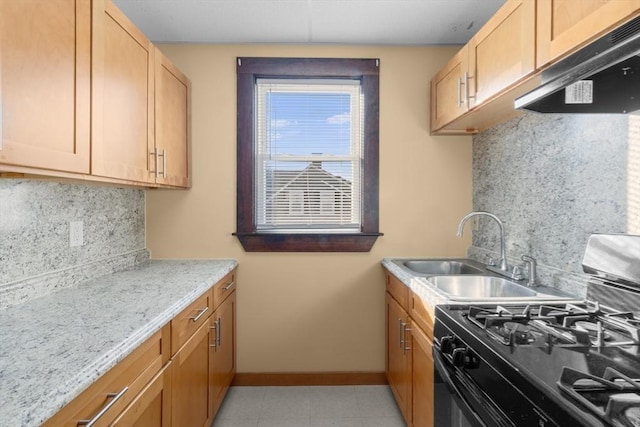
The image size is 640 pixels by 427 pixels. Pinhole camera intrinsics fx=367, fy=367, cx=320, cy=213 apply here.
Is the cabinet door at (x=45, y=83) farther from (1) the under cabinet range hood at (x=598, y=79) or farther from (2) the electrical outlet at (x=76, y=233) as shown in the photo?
(1) the under cabinet range hood at (x=598, y=79)

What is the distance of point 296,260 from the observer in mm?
2643

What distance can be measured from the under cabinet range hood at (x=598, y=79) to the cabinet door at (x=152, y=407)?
1613 millimetres

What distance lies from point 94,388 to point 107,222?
1448mm

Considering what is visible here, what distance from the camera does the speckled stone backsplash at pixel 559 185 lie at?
4.59 feet

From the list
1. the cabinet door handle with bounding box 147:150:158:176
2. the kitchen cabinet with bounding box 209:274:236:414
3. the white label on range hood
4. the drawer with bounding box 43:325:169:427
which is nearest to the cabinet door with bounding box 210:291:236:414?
the kitchen cabinet with bounding box 209:274:236:414

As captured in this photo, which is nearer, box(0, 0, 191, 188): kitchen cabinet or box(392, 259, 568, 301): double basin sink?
box(0, 0, 191, 188): kitchen cabinet

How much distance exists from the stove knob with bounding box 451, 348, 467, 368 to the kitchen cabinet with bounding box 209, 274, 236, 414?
1319mm

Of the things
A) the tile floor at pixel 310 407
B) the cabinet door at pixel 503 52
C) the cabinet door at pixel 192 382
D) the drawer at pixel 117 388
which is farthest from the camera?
the tile floor at pixel 310 407

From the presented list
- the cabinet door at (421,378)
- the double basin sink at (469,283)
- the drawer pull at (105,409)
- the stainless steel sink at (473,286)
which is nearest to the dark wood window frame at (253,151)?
the double basin sink at (469,283)

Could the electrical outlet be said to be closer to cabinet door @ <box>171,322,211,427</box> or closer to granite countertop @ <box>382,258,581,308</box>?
cabinet door @ <box>171,322,211,427</box>

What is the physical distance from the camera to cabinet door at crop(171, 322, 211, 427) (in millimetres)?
1499

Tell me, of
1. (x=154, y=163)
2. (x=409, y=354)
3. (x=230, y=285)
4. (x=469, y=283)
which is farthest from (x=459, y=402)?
(x=154, y=163)

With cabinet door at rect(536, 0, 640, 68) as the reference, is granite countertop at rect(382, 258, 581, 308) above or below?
below

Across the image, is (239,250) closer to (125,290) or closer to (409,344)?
(125,290)
